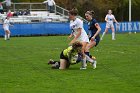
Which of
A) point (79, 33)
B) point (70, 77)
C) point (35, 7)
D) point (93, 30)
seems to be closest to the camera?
point (70, 77)

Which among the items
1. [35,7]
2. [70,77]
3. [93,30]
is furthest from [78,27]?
[35,7]

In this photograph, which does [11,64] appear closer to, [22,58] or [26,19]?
[22,58]

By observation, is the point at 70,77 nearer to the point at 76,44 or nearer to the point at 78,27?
the point at 76,44

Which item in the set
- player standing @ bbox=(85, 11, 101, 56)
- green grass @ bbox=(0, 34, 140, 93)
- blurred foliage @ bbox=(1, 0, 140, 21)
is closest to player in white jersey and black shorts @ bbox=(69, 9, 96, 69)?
green grass @ bbox=(0, 34, 140, 93)

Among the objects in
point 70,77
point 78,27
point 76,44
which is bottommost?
point 70,77

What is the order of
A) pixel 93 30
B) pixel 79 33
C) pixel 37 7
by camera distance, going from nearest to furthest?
pixel 79 33 → pixel 93 30 → pixel 37 7

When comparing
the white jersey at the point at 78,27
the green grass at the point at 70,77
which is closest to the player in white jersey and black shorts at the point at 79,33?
the white jersey at the point at 78,27

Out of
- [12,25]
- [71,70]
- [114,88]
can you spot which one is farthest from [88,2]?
[114,88]

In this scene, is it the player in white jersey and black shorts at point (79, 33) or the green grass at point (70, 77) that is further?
the player in white jersey and black shorts at point (79, 33)

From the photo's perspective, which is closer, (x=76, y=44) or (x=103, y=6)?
(x=76, y=44)

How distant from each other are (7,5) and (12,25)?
9.67m

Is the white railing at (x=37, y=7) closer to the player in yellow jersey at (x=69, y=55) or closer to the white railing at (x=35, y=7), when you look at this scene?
the white railing at (x=35, y=7)

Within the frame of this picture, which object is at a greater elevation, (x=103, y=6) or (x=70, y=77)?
(x=103, y=6)

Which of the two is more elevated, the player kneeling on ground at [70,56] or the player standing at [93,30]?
the player standing at [93,30]
